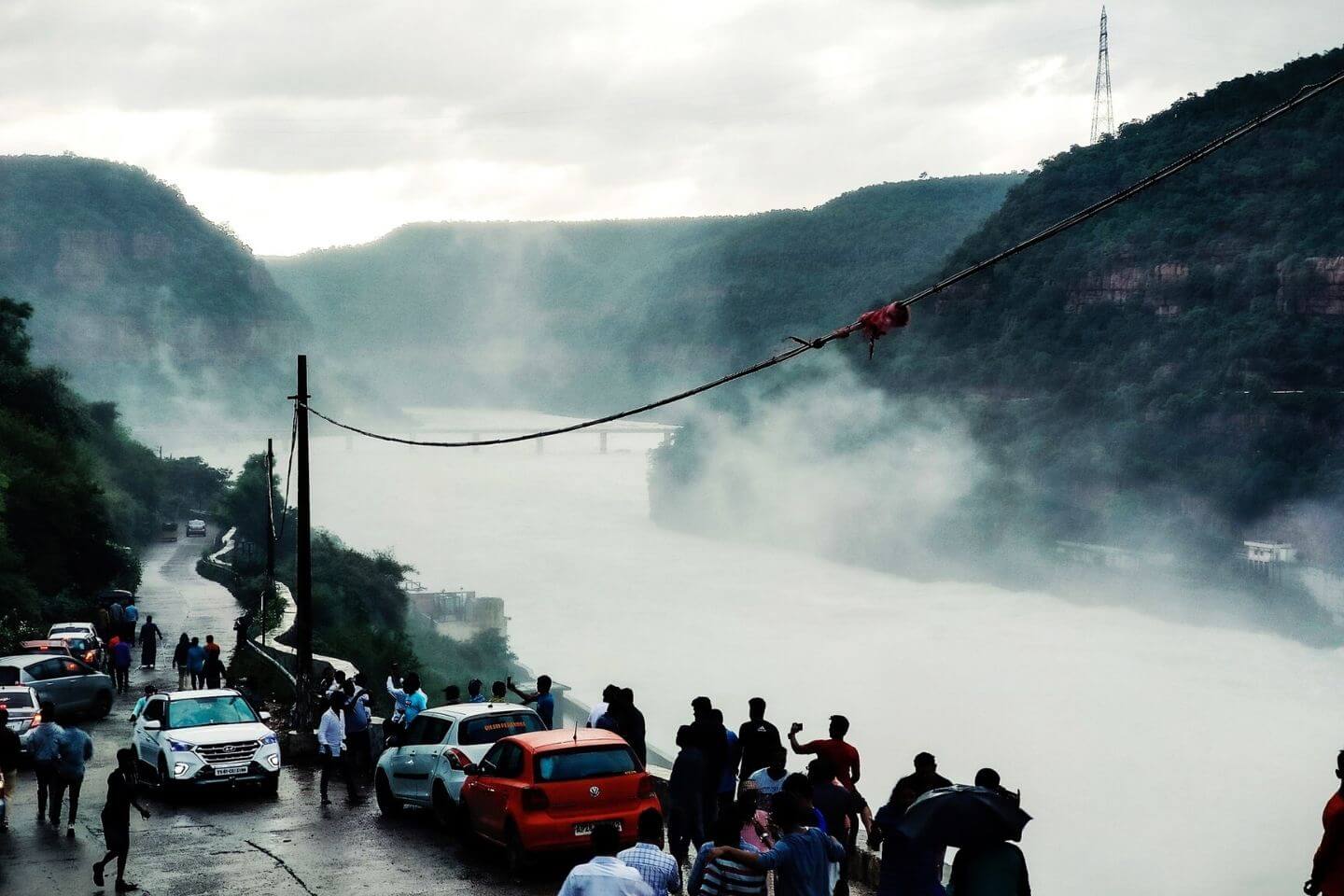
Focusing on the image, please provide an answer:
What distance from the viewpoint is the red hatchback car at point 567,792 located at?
484 inches

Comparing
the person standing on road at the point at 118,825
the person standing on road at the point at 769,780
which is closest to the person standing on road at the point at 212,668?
the person standing on road at the point at 118,825

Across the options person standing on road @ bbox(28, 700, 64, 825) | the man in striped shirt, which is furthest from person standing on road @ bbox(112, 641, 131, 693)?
the man in striped shirt

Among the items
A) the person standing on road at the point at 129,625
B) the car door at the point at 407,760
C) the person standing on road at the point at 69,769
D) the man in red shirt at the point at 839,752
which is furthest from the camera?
the person standing on road at the point at 129,625

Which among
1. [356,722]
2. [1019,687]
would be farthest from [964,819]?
[1019,687]

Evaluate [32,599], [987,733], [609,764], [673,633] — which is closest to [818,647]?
[673,633]

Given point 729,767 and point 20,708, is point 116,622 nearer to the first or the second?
point 20,708

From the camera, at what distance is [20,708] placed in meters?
21.5

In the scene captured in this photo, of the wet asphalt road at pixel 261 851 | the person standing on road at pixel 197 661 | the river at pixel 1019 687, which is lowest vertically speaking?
the river at pixel 1019 687

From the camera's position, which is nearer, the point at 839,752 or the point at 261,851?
the point at 839,752

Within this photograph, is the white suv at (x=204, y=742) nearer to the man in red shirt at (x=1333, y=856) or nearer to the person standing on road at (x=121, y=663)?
the person standing on road at (x=121, y=663)

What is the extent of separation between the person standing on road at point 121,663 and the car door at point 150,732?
1136 centimetres

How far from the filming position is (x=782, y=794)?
747 cm

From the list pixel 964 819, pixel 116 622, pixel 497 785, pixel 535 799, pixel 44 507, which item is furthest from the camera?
pixel 44 507

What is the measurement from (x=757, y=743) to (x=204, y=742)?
9.71 m
